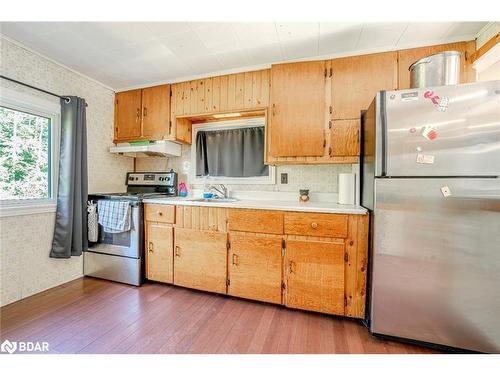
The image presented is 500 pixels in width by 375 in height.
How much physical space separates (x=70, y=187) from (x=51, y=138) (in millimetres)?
552

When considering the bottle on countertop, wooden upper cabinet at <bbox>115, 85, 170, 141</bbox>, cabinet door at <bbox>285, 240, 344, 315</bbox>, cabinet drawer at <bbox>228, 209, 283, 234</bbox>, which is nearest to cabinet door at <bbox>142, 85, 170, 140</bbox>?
wooden upper cabinet at <bbox>115, 85, 170, 141</bbox>

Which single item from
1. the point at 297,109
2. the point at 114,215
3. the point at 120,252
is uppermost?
the point at 297,109

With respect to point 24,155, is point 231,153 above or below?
above

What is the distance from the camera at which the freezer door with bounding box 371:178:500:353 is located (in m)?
1.33

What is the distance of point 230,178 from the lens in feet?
8.87

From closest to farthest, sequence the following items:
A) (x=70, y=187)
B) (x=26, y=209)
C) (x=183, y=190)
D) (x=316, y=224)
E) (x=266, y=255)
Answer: (x=316, y=224)
(x=266, y=255)
(x=26, y=209)
(x=70, y=187)
(x=183, y=190)

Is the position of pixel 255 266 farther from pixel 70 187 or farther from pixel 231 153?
pixel 70 187

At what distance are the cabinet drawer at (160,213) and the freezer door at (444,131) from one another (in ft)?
6.37

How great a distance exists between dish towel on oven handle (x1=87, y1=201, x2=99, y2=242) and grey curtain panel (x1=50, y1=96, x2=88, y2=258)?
0.29 ft

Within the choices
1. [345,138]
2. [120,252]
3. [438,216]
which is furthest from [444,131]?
[120,252]

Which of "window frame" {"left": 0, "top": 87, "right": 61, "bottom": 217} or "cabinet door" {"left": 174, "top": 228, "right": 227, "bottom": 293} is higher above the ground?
"window frame" {"left": 0, "top": 87, "right": 61, "bottom": 217}

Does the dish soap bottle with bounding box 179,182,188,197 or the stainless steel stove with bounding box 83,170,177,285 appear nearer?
the stainless steel stove with bounding box 83,170,177,285

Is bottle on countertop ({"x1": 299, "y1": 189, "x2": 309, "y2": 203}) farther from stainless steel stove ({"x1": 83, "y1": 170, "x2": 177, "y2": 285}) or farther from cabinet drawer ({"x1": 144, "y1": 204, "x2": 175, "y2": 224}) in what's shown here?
stainless steel stove ({"x1": 83, "y1": 170, "x2": 177, "y2": 285})
